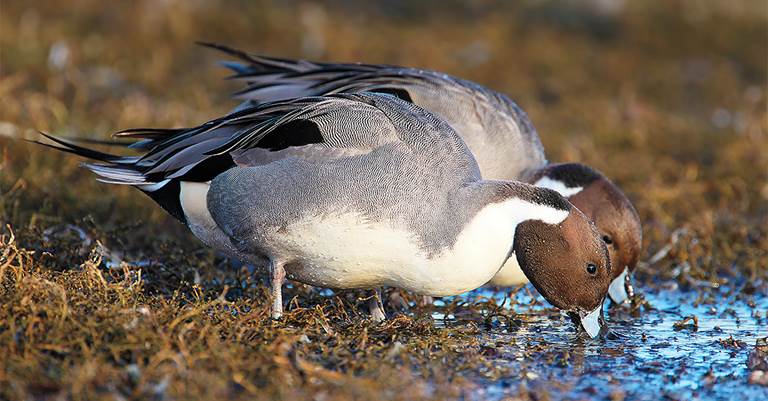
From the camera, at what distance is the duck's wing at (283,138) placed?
4156 millimetres

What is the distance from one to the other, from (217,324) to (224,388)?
2.07 feet

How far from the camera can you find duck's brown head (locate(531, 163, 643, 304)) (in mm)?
5184

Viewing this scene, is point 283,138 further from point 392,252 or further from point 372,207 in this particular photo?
point 392,252

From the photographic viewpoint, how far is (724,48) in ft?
35.2

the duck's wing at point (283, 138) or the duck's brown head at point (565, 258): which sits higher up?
the duck's wing at point (283, 138)

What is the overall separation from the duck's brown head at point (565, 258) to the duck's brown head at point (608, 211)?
0.88 m

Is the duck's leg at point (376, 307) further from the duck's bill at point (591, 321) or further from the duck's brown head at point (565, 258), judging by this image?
the duck's bill at point (591, 321)

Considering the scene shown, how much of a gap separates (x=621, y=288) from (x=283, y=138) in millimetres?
1893

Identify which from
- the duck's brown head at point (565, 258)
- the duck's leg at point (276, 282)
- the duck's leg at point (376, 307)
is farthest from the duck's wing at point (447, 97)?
the duck's leg at point (276, 282)

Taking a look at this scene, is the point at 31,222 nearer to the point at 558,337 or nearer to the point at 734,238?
the point at 558,337

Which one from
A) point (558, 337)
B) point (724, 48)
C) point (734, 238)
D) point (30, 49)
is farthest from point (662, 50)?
point (558, 337)

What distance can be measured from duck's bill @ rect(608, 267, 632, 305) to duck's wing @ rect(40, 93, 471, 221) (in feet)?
4.13

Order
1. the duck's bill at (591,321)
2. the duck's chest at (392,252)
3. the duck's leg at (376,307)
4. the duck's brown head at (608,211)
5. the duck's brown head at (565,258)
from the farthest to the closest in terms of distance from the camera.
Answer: the duck's brown head at (608,211) → the duck's leg at (376,307) → the duck's bill at (591,321) → the duck's brown head at (565,258) → the duck's chest at (392,252)

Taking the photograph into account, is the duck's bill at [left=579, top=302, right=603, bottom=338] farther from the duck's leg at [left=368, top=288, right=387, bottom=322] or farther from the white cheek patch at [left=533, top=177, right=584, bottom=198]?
the white cheek patch at [left=533, top=177, right=584, bottom=198]
